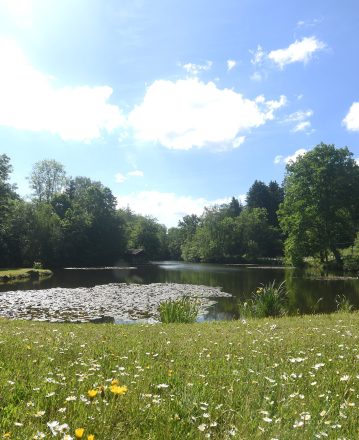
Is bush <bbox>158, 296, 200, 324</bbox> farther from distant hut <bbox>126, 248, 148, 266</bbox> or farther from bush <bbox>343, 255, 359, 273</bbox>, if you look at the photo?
distant hut <bbox>126, 248, 148, 266</bbox>

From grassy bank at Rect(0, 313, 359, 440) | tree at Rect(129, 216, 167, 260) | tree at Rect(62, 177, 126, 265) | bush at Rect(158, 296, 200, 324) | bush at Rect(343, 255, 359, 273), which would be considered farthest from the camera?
tree at Rect(129, 216, 167, 260)

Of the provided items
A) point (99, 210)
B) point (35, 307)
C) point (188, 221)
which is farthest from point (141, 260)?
point (35, 307)

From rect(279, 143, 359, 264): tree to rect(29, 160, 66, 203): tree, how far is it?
56.1 metres

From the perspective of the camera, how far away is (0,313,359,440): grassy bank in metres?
3.39

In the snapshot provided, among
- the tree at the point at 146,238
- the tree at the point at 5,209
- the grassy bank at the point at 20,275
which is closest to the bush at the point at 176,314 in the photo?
the grassy bank at the point at 20,275

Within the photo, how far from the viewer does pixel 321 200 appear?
2119 inches

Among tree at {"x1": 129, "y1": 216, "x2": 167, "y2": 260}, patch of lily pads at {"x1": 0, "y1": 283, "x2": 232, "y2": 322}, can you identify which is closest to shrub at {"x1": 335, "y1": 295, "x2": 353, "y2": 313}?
patch of lily pads at {"x1": 0, "y1": 283, "x2": 232, "y2": 322}

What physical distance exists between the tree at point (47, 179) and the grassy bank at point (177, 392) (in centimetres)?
8694

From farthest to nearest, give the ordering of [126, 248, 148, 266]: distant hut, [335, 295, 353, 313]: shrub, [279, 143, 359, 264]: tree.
Answer: [126, 248, 148, 266]: distant hut, [279, 143, 359, 264]: tree, [335, 295, 353, 313]: shrub

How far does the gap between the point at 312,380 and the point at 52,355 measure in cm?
378

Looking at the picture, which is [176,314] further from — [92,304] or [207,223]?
[207,223]

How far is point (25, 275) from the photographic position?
45312mm

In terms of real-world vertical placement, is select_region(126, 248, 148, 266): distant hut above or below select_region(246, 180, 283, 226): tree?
below

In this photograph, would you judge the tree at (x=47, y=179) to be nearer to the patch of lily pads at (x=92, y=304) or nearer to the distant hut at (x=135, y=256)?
the distant hut at (x=135, y=256)
